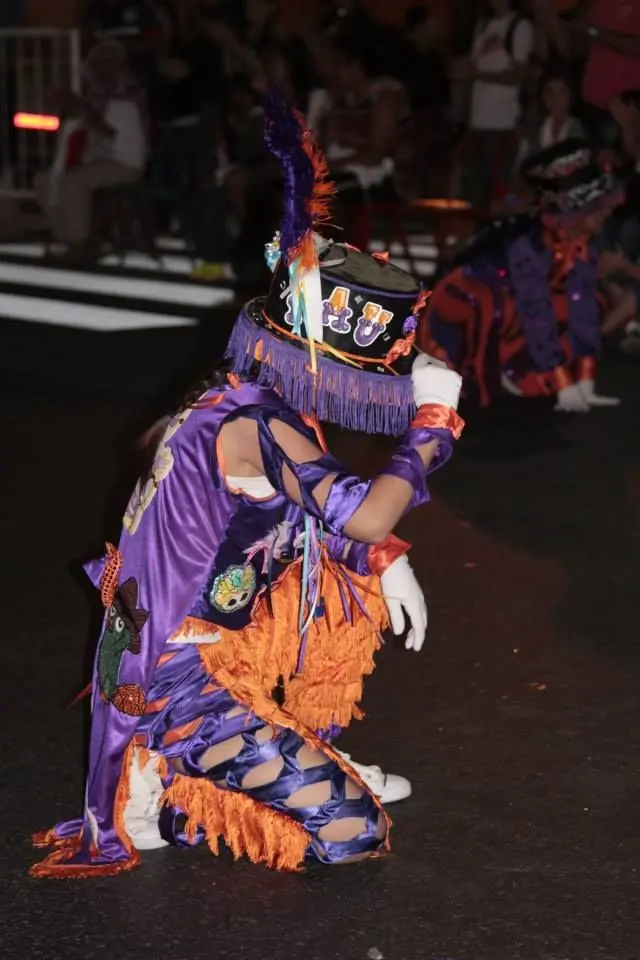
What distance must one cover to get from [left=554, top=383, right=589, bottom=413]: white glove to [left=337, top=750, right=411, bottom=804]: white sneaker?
415 centimetres

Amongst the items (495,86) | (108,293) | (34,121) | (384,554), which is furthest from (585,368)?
(34,121)

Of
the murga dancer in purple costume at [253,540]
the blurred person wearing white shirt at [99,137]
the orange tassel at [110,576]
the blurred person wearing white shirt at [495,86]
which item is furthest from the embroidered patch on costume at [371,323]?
the blurred person wearing white shirt at [99,137]

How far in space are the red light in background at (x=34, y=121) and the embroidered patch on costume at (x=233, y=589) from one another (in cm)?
1044

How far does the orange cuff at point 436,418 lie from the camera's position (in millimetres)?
3150

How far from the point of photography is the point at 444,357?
7531mm

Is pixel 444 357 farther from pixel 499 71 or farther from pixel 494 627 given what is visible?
pixel 499 71

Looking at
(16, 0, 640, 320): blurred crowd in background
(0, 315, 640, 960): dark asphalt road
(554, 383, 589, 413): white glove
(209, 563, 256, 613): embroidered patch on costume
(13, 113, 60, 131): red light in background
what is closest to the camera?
(0, 315, 640, 960): dark asphalt road

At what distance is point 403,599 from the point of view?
3.33 m

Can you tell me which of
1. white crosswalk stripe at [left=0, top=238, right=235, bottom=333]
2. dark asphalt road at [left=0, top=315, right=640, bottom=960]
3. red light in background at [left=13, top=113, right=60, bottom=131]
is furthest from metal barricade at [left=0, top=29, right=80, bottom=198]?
dark asphalt road at [left=0, top=315, right=640, bottom=960]

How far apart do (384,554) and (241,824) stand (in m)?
0.61

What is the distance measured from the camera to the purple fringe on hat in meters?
3.14

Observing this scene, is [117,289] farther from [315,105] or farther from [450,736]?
[450,736]

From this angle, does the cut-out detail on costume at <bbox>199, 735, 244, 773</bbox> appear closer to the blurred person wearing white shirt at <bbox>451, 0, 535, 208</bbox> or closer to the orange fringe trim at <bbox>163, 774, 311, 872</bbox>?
the orange fringe trim at <bbox>163, 774, 311, 872</bbox>

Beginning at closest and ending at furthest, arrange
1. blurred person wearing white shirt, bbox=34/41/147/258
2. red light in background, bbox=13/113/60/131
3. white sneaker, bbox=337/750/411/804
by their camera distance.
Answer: white sneaker, bbox=337/750/411/804 → blurred person wearing white shirt, bbox=34/41/147/258 → red light in background, bbox=13/113/60/131
